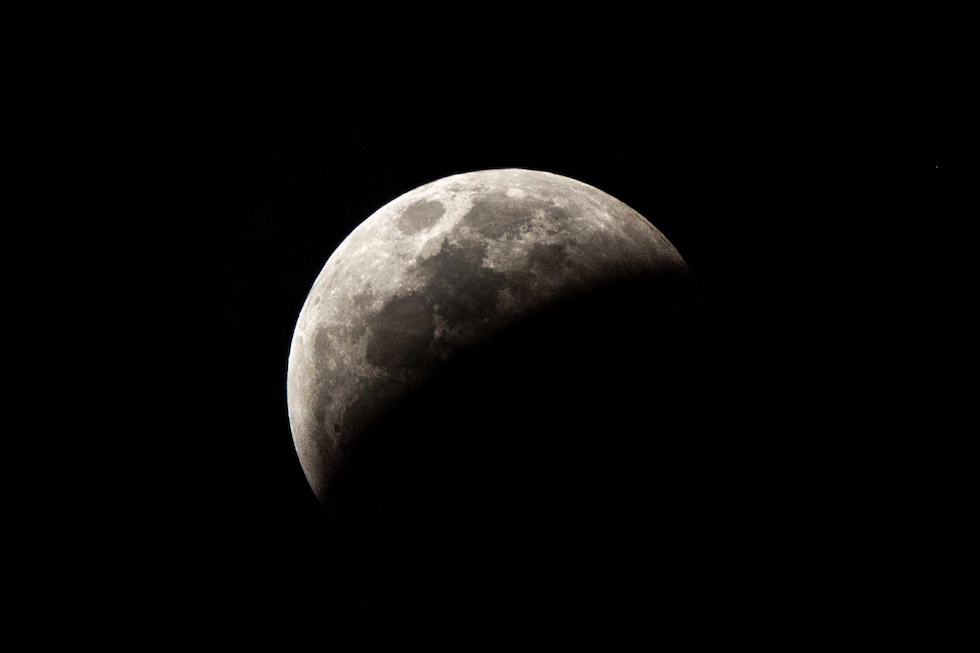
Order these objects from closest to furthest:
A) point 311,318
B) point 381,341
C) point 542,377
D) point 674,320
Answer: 1. point 542,377
2. point 381,341
3. point 674,320
4. point 311,318

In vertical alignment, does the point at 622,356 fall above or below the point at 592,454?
above

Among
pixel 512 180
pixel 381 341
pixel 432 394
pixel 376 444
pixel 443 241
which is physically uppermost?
pixel 512 180

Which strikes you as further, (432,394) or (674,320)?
(674,320)

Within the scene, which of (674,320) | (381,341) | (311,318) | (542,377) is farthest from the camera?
(311,318)

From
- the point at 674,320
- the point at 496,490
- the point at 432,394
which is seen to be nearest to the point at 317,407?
the point at 432,394

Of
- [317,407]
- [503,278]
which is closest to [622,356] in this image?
[503,278]

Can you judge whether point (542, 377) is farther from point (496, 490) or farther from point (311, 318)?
point (311, 318)

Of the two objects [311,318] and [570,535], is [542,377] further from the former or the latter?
[311,318]
